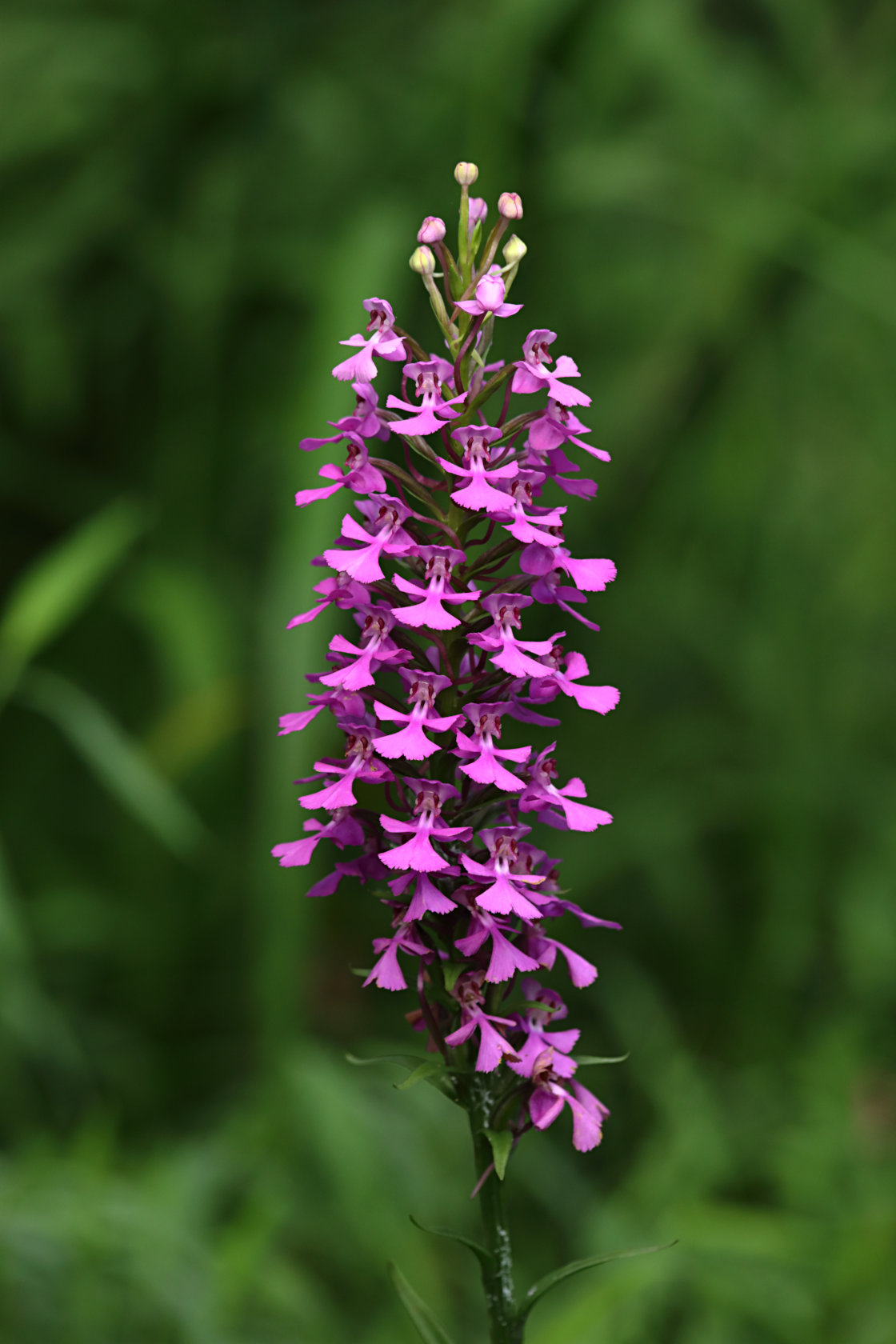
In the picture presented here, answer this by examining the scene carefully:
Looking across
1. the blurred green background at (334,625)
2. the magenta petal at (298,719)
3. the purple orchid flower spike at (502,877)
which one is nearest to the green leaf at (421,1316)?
the purple orchid flower spike at (502,877)

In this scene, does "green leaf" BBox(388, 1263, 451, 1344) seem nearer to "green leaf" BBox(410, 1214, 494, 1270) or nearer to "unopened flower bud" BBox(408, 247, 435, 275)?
"green leaf" BBox(410, 1214, 494, 1270)

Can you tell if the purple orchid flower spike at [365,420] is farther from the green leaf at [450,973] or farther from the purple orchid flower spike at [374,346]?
the green leaf at [450,973]

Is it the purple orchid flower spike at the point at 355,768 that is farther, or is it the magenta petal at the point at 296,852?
the magenta petal at the point at 296,852

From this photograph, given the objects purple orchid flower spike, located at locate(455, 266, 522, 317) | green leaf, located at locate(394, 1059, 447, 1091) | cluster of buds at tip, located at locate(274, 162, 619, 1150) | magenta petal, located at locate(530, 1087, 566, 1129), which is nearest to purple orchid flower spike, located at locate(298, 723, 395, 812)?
cluster of buds at tip, located at locate(274, 162, 619, 1150)

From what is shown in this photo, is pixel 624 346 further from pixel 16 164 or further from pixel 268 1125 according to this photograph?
pixel 268 1125

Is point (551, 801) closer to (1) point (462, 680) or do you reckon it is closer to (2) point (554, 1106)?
(1) point (462, 680)

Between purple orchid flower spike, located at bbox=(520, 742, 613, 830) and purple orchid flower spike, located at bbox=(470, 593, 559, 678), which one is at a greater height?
purple orchid flower spike, located at bbox=(470, 593, 559, 678)

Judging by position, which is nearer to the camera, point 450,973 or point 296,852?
point 450,973

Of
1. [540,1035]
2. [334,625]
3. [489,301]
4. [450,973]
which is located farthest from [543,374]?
[334,625]
